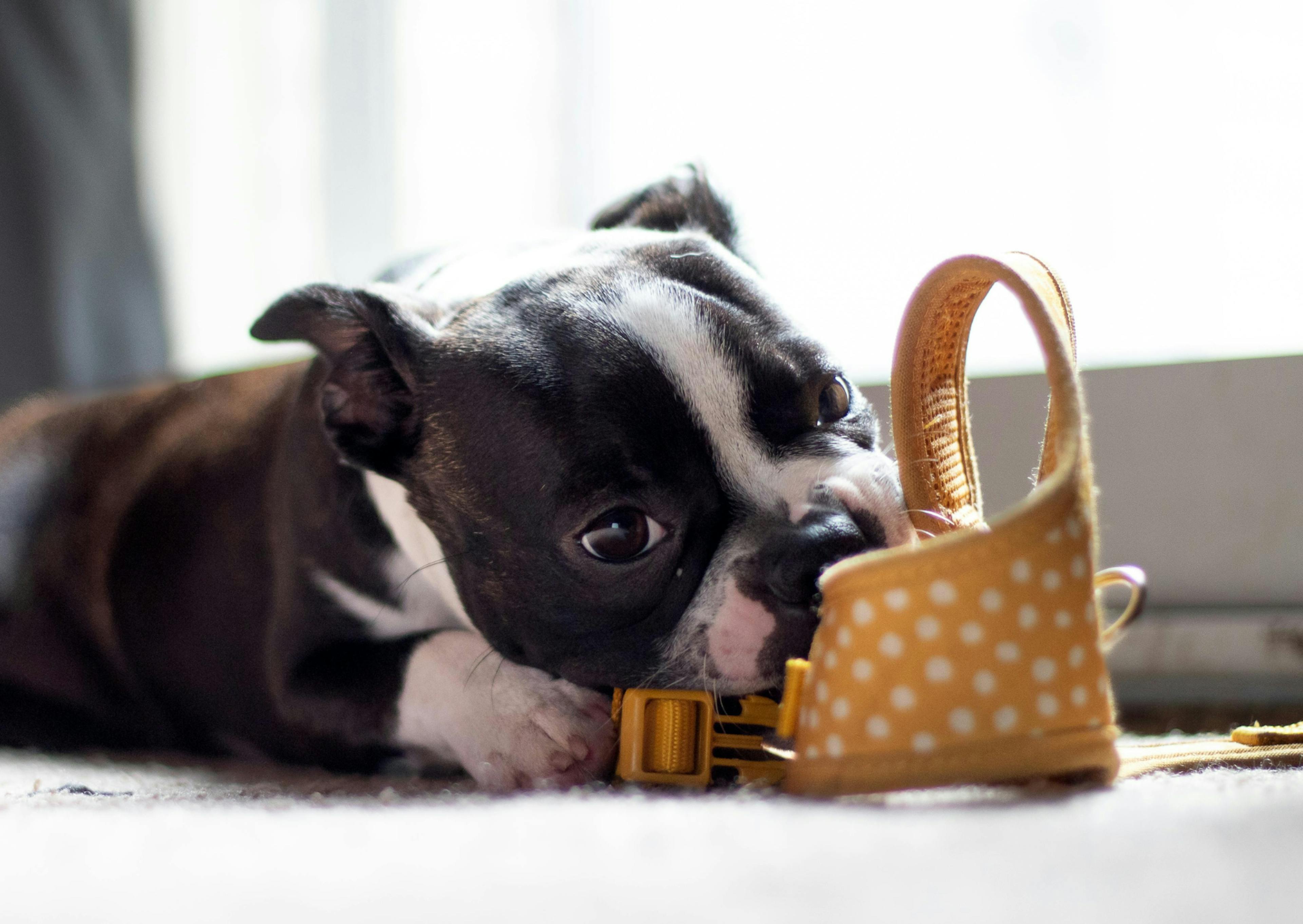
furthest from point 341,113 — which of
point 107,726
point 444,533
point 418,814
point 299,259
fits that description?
point 418,814

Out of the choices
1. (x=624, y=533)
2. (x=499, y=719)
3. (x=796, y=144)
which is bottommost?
(x=499, y=719)

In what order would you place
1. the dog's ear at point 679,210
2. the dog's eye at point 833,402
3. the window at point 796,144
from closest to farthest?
the dog's eye at point 833,402, the dog's ear at point 679,210, the window at point 796,144

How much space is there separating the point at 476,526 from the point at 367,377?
0.32 m

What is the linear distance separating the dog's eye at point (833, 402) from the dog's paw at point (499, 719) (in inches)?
19.6

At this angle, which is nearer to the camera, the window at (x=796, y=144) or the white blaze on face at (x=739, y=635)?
the white blaze on face at (x=739, y=635)

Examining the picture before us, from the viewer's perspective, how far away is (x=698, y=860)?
0.77 meters

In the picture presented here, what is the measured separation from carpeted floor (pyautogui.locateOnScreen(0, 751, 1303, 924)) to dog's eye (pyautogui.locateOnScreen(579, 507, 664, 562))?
1.39 feet

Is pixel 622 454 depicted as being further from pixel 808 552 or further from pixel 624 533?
pixel 808 552

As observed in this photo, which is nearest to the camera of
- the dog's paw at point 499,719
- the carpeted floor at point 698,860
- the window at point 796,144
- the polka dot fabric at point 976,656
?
the carpeted floor at point 698,860

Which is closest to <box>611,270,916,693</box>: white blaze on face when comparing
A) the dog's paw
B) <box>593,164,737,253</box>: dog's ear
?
the dog's paw

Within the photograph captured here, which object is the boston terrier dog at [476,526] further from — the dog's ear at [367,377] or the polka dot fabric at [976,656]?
the polka dot fabric at [976,656]

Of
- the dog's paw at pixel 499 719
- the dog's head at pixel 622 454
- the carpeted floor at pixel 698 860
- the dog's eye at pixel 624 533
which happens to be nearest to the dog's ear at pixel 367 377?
the dog's head at pixel 622 454

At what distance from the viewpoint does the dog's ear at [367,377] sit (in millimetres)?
1671

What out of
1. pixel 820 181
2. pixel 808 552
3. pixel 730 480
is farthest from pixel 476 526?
pixel 820 181
